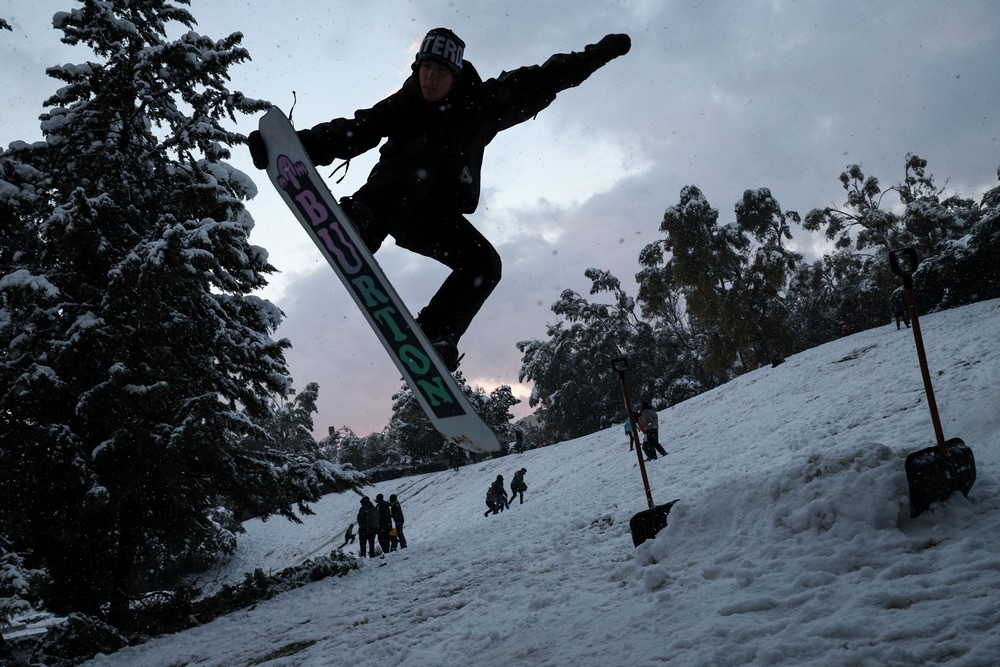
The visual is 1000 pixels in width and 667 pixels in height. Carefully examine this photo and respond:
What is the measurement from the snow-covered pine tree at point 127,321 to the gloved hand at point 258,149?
5.62m

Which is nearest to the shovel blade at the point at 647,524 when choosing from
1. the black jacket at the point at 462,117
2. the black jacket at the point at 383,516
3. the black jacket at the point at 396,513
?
the black jacket at the point at 462,117

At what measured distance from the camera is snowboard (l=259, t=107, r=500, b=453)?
2.93 m

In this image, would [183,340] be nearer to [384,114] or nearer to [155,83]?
[155,83]

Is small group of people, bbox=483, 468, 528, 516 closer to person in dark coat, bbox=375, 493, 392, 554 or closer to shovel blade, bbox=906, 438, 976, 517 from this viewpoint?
person in dark coat, bbox=375, 493, 392, 554

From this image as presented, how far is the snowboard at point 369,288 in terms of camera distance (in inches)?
115

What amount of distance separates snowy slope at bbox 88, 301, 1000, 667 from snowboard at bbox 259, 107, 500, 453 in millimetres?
1361

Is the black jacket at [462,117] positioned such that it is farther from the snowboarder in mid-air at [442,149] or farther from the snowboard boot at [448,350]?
the snowboard boot at [448,350]

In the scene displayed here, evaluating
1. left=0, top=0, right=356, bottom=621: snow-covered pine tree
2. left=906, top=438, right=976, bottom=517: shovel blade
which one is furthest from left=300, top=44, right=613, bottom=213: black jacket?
left=0, top=0, right=356, bottom=621: snow-covered pine tree

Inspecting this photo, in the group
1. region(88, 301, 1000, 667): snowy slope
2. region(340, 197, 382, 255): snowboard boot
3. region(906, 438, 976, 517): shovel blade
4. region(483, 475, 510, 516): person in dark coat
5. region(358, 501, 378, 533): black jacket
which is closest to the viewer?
region(88, 301, 1000, 667): snowy slope

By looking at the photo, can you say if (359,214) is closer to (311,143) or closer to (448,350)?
(311,143)

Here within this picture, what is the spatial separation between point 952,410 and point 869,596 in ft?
30.3

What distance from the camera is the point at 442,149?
9.88 ft

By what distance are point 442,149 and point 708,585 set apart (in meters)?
2.92

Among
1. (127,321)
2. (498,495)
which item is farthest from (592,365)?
(127,321)
